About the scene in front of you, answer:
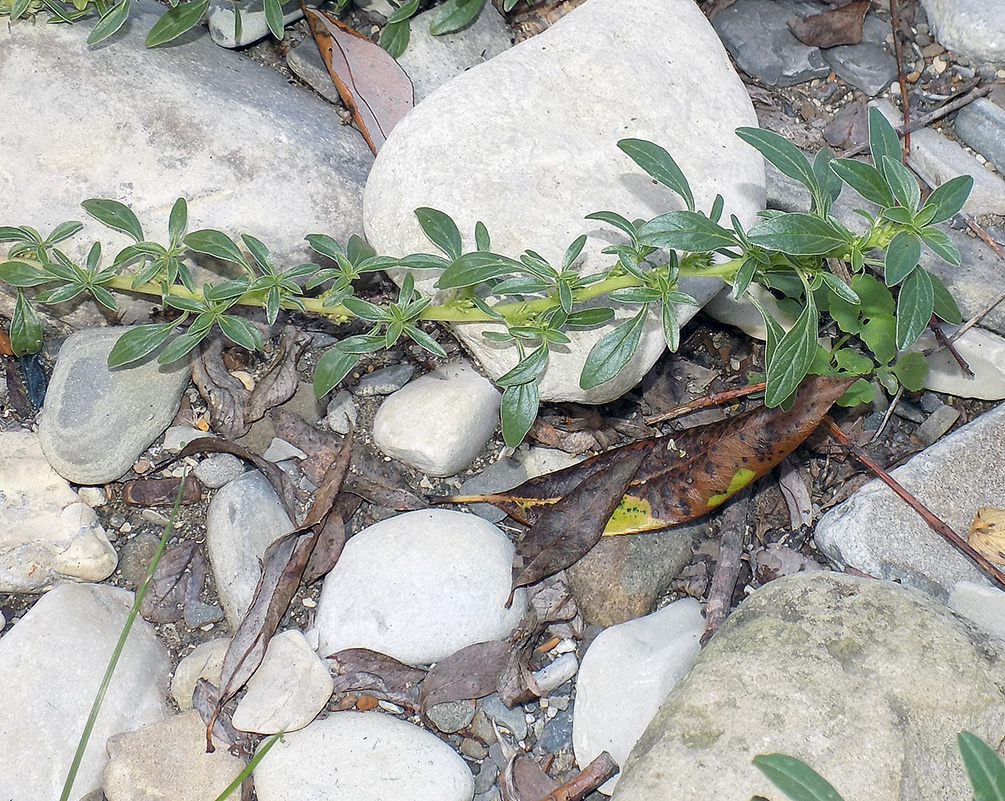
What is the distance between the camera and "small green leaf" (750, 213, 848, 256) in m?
2.16

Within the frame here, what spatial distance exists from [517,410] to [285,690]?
100cm

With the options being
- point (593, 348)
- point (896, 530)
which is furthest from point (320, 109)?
point (896, 530)

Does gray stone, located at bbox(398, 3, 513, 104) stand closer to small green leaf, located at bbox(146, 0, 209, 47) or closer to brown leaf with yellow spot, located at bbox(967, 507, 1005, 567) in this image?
small green leaf, located at bbox(146, 0, 209, 47)

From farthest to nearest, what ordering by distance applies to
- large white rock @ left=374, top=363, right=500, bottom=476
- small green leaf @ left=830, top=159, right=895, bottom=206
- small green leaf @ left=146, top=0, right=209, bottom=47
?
small green leaf @ left=146, top=0, right=209, bottom=47, large white rock @ left=374, top=363, right=500, bottom=476, small green leaf @ left=830, top=159, right=895, bottom=206

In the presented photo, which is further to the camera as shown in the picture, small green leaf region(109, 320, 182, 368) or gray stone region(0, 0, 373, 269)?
gray stone region(0, 0, 373, 269)

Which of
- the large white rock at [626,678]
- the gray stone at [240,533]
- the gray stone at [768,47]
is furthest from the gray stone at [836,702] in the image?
the gray stone at [768,47]

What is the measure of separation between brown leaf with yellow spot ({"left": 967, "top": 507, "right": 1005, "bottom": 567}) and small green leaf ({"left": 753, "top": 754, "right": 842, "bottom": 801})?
143cm

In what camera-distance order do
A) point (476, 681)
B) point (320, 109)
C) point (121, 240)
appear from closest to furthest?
1. point (476, 681)
2. point (121, 240)
3. point (320, 109)

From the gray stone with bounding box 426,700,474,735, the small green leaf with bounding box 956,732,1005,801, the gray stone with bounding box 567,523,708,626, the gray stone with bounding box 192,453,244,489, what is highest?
the small green leaf with bounding box 956,732,1005,801

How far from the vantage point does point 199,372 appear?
3.09m

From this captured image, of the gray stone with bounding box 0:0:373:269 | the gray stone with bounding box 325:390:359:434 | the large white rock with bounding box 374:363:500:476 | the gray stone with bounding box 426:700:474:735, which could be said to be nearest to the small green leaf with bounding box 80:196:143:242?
the gray stone with bounding box 0:0:373:269

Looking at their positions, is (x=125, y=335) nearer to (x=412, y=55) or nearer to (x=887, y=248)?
(x=412, y=55)

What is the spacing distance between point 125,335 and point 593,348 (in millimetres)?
1344

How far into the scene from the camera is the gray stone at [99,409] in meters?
2.89
